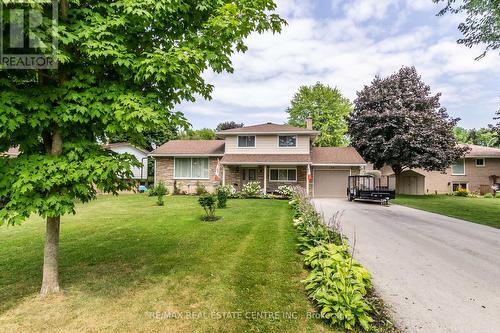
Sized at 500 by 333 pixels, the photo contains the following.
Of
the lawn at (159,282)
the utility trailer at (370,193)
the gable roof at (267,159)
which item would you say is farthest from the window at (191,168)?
the lawn at (159,282)

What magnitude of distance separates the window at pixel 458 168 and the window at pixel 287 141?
18.8 m

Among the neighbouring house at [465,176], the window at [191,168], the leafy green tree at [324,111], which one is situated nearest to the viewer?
the window at [191,168]

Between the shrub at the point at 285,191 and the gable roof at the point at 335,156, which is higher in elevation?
the gable roof at the point at 335,156

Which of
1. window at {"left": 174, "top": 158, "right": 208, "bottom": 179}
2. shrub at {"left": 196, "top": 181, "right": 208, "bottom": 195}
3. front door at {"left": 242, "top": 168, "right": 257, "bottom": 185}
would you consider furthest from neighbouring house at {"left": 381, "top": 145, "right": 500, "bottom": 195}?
shrub at {"left": 196, "top": 181, "right": 208, "bottom": 195}

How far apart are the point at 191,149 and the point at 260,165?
6514mm

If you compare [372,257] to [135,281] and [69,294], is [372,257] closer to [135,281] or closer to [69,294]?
[135,281]

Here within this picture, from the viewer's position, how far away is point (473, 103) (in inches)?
1019

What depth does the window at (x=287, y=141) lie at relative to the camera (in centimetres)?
2305

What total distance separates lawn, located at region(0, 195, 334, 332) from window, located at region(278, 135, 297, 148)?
14.3 m

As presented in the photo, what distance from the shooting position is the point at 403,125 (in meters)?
24.6

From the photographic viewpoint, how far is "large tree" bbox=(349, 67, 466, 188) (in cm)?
2381

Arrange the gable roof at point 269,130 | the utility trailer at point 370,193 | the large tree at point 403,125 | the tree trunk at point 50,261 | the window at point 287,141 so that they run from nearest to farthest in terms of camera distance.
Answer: the tree trunk at point 50,261
the utility trailer at point 370,193
the gable roof at point 269,130
the window at point 287,141
the large tree at point 403,125

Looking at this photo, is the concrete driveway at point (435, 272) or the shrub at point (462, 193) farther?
the shrub at point (462, 193)

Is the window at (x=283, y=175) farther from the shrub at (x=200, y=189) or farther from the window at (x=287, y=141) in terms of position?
the shrub at (x=200, y=189)
